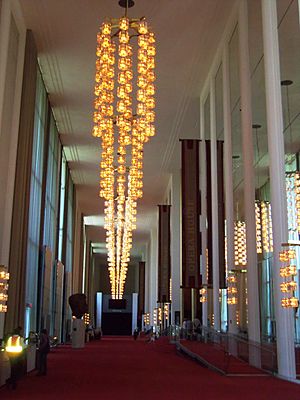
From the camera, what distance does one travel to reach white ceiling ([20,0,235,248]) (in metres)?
15.1

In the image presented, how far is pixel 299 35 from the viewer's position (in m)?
15.6

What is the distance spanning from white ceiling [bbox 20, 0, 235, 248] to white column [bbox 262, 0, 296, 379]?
3366 millimetres

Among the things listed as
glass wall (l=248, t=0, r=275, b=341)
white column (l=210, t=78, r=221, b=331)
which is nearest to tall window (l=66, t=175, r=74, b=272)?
glass wall (l=248, t=0, r=275, b=341)

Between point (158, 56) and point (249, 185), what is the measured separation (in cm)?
627

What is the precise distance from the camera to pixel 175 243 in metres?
29.0

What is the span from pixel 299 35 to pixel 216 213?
6.10 m

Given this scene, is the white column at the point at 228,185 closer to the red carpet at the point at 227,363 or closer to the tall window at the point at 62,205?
the red carpet at the point at 227,363

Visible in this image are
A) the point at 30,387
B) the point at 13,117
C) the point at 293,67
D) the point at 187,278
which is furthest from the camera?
the point at 187,278

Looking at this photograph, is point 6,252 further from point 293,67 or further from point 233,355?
point 293,67

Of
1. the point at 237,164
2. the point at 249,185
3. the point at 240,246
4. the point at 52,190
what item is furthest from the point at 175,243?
the point at 249,185

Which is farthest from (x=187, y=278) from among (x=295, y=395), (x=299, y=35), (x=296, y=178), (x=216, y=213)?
(x=295, y=395)

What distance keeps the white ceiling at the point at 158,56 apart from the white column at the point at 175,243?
2.68m

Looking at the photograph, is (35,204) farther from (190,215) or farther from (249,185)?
(249,185)

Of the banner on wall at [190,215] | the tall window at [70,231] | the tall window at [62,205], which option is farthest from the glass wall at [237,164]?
the tall window at [70,231]
